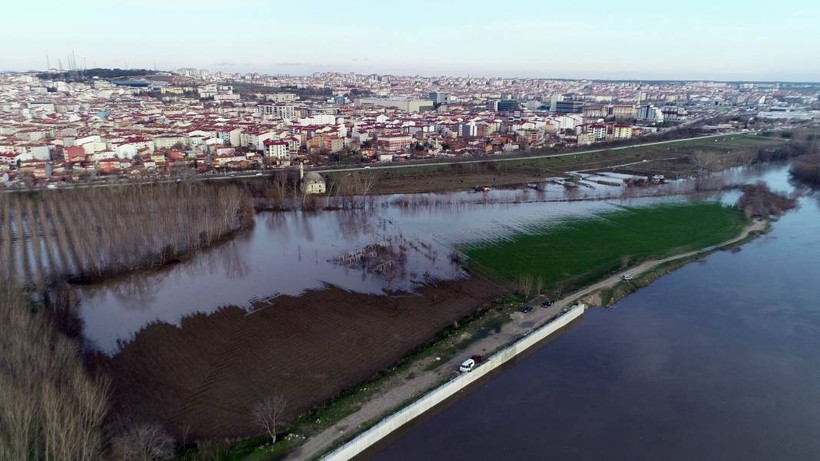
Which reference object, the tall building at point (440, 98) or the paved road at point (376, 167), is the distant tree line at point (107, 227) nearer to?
the paved road at point (376, 167)

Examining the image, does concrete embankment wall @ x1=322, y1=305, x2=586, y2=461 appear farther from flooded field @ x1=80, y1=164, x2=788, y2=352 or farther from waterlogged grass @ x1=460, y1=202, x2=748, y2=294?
flooded field @ x1=80, y1=164, x2=788, y2=352

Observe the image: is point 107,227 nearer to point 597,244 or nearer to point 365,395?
point 365,395

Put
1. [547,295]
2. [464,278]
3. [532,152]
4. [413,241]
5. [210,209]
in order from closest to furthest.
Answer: [547,295], [464,278], [413,241], [210,209], [532,152]

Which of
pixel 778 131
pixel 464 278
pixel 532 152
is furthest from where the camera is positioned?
pixel 778 131

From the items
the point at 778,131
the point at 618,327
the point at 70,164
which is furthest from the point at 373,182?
the point at 778,131

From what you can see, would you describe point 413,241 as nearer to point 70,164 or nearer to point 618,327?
point 618,327

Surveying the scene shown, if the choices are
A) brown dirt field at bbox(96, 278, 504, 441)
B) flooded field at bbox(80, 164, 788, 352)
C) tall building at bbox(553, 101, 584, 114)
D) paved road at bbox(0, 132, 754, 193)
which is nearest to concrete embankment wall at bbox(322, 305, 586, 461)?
brown dirt field at bbox(96, 278, 504, 441)

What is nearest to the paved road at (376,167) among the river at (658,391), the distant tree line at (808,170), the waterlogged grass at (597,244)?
the distant tree line at (808,170)
